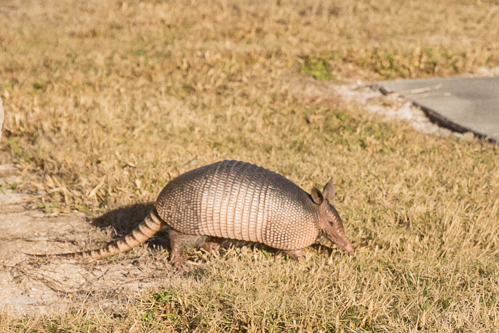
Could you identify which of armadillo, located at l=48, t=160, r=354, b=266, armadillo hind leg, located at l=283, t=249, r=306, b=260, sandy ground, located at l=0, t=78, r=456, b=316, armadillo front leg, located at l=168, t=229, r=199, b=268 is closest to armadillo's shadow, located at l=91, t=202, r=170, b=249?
sandy ground, located at l=0, t=78, r=456, b=316

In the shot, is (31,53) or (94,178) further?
(31,53)

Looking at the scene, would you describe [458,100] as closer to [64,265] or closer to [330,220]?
[330,220]

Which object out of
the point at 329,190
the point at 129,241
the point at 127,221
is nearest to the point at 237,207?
the point at 329,190

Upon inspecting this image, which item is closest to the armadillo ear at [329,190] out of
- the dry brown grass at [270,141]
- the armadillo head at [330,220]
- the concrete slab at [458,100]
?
the armadillo head at [330,220]

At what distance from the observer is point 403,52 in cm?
782

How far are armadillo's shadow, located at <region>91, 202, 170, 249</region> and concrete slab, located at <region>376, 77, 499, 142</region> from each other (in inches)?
152

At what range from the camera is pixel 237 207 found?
343cm

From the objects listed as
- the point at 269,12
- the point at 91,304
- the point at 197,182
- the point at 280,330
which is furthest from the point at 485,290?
the point at 269,12

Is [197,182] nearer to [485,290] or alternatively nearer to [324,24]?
[485,290]

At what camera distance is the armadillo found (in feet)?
11.3

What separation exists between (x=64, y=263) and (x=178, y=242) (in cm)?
83

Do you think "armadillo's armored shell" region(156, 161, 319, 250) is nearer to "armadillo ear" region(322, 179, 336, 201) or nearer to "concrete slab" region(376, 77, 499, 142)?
"armadillo ear" region(322, 179, 336, 201)

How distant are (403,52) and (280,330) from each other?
6069mm

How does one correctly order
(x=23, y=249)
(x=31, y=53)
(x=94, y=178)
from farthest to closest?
1. (x=31, y=53)
2. (x=94, y=178)
3. (x=23, y=249)
